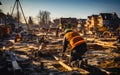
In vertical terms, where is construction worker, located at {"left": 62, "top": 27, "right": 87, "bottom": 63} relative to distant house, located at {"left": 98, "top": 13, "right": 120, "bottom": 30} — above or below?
below

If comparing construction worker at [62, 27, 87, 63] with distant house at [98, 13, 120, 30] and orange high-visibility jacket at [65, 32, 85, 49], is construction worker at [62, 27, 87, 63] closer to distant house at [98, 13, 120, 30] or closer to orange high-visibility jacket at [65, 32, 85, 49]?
orange high-visibility jacket at [65, 32, 85, 49]

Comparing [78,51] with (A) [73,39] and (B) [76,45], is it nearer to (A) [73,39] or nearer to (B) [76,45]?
(B) [76,45]

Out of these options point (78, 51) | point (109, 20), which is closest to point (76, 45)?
point (78, 51)

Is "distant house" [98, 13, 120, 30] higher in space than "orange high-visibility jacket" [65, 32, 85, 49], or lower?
higher

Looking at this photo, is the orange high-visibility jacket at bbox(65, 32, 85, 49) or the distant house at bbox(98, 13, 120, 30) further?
the distant house at bbox(98, 13, 120, 30)

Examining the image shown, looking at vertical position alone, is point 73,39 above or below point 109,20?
below

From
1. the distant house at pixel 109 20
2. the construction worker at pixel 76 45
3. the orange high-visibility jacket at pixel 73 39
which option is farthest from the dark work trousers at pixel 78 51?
the distant house at pixel 109 20

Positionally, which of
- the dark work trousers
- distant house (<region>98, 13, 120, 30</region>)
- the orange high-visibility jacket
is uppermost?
distant house (<region>98, 13, 120, 30</region>)

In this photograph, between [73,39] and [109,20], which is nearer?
[73,39]

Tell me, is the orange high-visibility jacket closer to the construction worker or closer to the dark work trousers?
the construction worker

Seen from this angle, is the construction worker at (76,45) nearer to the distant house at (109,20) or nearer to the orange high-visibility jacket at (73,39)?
the orange high-visibility jacket at (73,39)

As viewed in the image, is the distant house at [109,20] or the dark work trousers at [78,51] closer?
the dark work trousers at [78,51]

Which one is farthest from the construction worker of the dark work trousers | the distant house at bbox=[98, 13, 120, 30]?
the distant house at bbox=[98, 13, 120, 30]

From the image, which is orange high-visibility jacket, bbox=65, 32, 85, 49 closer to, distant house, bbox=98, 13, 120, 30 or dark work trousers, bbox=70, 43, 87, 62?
dark work trousers, bbox=70, 43, 87, 62
